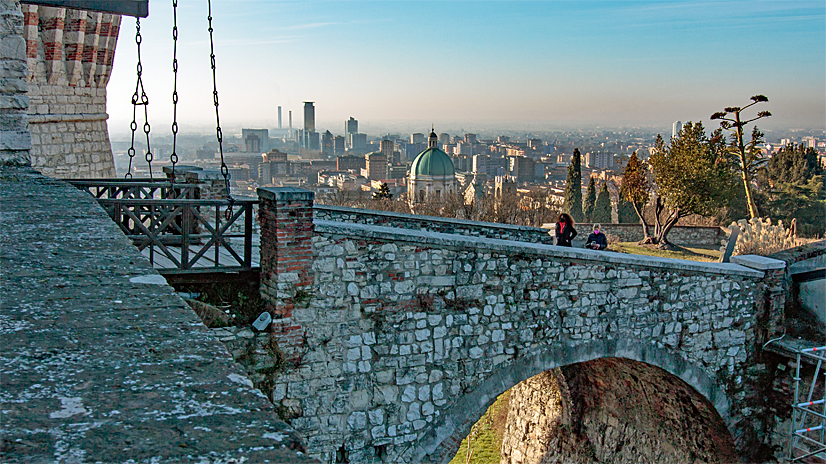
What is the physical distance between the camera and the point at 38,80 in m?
10.8

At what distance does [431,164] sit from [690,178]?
3792cm

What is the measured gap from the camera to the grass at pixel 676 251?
68.4ft

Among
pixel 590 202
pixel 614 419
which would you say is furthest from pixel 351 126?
pixel 614 419

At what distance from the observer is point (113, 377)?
1.50 meters

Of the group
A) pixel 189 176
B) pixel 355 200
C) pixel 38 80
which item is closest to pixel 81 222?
pixel 189 176

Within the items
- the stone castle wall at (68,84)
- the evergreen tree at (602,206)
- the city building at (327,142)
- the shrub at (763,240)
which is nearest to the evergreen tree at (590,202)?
the evergreen tree at (602,206)

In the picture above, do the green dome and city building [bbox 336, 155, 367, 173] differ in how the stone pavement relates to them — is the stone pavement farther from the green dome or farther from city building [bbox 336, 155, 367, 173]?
city building [bbox 336, 155, 367, 173]

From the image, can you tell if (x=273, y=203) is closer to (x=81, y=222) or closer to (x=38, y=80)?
(x=81, y=222)

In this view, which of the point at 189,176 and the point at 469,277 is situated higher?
the point at 189,176

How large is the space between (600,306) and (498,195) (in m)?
24.9

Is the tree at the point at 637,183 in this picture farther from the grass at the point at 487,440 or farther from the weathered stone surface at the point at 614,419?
the weathered stone surface at the point at 614,419

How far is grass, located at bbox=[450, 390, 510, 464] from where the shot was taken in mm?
12055

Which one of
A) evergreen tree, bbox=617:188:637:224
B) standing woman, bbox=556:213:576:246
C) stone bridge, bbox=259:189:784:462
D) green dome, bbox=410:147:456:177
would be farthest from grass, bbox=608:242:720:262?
green dome, bbox=410:147:456:177

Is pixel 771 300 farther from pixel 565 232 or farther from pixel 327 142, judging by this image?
pixel 327 142
